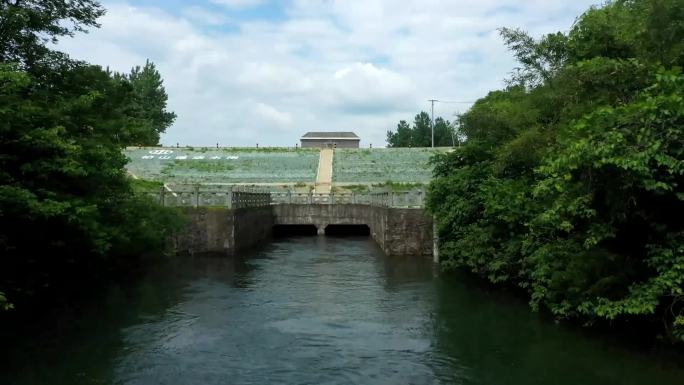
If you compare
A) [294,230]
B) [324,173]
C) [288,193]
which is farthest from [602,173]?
[324,173]

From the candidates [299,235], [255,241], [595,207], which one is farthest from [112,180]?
[299,235]

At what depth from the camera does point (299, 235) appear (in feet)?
144

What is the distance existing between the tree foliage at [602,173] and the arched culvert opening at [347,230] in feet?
91.3

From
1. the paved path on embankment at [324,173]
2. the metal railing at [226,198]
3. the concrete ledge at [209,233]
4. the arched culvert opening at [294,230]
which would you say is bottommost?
the arched culvert opening at [294,230]

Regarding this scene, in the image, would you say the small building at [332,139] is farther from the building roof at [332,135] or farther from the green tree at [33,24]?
the green tree at [33,24]

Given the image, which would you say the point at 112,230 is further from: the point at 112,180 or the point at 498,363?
the point at 498,363

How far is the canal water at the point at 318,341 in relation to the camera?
1064 cm

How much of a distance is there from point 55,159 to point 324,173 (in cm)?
4884

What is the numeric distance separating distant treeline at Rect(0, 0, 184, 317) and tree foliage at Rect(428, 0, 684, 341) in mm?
9467

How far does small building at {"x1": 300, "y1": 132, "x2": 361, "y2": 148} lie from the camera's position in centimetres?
10517

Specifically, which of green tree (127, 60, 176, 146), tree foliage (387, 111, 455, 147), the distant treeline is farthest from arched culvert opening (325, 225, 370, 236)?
tree foliage (387, 111, 455, 147)

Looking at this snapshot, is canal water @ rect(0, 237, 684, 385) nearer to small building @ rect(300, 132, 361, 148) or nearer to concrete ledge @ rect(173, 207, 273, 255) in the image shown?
concrete ledge @ rect(173, 207, 273, 255)

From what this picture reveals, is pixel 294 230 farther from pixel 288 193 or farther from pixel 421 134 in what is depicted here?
pixel 421 134

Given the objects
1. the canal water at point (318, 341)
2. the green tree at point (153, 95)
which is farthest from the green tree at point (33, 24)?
the green tree at point (153, 95)
